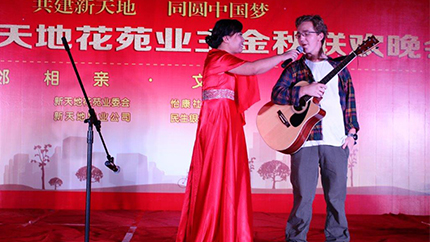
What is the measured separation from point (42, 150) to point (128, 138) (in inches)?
30.9

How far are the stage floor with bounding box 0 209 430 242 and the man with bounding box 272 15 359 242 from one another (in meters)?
0.65

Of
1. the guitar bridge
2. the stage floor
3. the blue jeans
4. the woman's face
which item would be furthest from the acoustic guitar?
the stage floor

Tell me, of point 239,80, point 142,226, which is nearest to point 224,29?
point 239,80

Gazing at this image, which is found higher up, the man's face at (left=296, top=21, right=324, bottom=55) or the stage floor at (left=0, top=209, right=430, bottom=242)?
the man's face at (left=296, top=21, right=324, bottom=55)

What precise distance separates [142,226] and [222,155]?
4.16ft

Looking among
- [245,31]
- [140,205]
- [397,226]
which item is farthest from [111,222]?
[397,226]

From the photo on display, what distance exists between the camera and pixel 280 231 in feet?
10.2

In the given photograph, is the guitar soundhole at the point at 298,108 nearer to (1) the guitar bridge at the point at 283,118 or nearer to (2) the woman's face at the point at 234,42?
(1) the guitar bridge at the point at 283,118

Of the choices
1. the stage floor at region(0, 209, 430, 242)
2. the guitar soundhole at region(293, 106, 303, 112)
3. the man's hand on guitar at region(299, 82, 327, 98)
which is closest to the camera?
the man's hand on guitar at region(299, 82, 327, 98)

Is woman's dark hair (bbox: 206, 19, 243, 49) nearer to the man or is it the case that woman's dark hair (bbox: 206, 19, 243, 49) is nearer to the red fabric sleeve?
the red fabric sleeve

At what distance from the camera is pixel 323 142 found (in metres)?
2.29

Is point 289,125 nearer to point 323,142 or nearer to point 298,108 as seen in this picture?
point 298,108

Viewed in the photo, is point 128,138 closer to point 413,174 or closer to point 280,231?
point 280,231

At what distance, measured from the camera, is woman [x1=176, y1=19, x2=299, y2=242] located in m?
2.22
